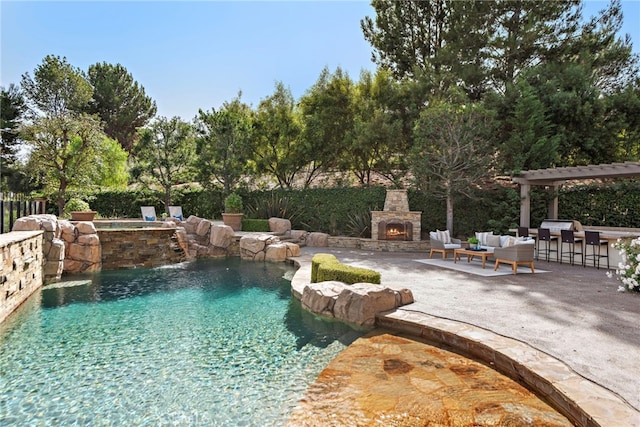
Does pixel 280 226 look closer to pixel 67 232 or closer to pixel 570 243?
pixel 67 232

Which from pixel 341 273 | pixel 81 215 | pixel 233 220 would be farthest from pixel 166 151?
pixel 341 273

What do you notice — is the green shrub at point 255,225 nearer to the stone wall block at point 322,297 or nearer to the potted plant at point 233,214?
the potted plant at point 233,214

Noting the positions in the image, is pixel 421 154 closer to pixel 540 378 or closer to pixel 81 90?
pixel 540 378

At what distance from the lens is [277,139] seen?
1817 centimetres

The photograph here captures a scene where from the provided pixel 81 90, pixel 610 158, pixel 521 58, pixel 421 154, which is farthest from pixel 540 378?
pixel 81 90

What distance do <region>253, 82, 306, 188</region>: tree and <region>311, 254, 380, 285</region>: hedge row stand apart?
1076 cm

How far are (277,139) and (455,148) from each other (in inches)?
353

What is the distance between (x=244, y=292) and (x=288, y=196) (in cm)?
928

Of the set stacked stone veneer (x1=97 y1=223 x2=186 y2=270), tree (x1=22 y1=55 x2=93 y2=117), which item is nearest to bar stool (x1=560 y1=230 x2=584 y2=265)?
stacked stone veneer (x1=97 y1=223 x2=186 y2=270)

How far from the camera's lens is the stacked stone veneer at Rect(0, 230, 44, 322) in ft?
19.9

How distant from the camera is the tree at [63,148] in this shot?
47.3 ft

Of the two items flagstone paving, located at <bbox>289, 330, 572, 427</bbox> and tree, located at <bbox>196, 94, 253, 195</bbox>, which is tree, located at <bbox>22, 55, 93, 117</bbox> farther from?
flagstone paving, located at <bbox>289, 330, 572, 427</bbox>

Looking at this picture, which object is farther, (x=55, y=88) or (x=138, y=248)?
(x=55, y=88)

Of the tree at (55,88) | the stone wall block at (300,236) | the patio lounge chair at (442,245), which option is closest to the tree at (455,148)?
the patio lounge chair at (442,245)
